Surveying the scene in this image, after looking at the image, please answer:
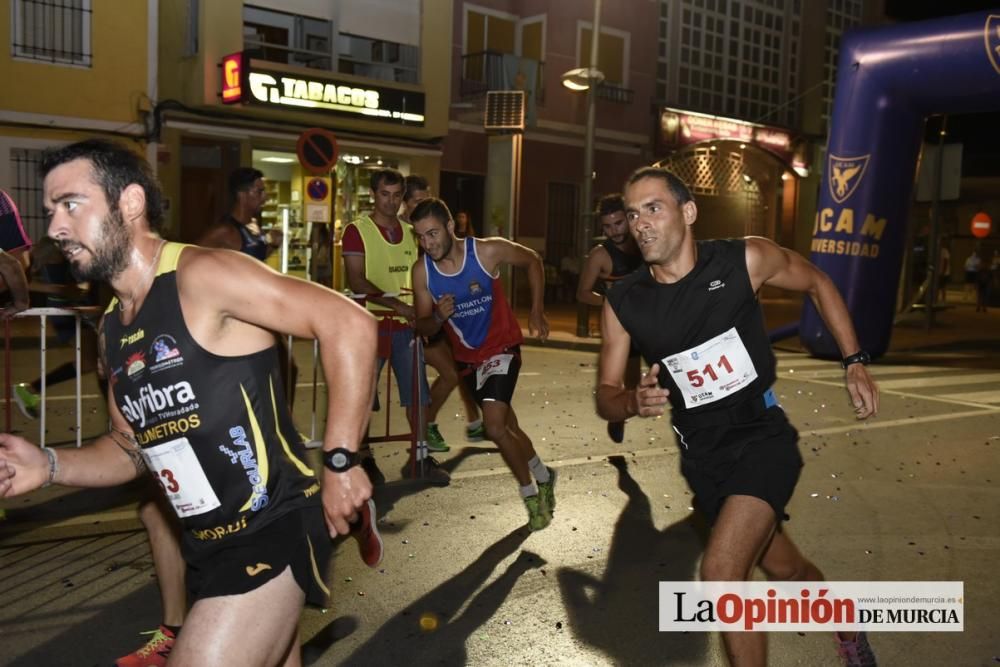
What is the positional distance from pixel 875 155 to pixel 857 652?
1116 cm

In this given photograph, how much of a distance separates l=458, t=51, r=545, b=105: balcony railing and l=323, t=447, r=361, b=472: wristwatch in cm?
2210

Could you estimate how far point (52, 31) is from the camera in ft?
58.6

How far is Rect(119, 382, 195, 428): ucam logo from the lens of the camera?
2.57m

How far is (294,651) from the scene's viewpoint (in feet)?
9.36

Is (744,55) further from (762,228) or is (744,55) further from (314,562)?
(314,562)

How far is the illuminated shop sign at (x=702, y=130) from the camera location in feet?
90.4

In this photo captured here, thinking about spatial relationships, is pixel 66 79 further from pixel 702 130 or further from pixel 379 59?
pixel 702 130

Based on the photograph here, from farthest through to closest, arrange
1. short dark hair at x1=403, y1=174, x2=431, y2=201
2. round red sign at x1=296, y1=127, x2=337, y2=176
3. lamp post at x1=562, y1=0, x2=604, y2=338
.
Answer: lamp post at x1=562, y1=0, x2=604, y2=338
round red sign at x1=296, y1=127, x2=337, y2=176
short dark hair at x1=403, y1=174, x2=431, y2=201

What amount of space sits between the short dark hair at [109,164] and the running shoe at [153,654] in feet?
5.47

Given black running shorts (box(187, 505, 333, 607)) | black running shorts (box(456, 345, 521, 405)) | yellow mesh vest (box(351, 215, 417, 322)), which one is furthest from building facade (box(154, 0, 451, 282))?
black running shorts (box(187, 505, 333, 607))

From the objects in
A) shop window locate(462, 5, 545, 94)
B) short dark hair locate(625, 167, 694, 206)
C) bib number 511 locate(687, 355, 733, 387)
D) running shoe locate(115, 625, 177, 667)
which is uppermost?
shop window locate(462, 5, 545, 94)

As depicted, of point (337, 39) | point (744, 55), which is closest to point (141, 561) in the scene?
point (337, 39)

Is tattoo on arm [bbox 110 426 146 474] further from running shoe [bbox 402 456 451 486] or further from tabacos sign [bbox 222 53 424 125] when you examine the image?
tabacos sign [bbox 222 53 424 125]

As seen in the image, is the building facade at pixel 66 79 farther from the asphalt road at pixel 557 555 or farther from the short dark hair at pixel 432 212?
the short dark hair at pixel 432 212
